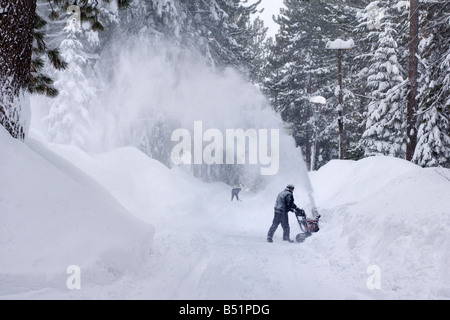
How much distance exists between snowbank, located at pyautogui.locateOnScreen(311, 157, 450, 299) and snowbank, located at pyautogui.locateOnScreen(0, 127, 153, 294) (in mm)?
3664

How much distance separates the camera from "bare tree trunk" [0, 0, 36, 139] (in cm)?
499

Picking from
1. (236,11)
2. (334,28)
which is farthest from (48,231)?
(334,28)

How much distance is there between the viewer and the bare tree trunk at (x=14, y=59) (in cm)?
499

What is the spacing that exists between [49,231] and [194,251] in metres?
3.34

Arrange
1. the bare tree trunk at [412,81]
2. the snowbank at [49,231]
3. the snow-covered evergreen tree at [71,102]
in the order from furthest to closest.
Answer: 1. the snow-covered evergreen tree at [71,102]
2. the bare tree trunk at [412,81]
3. the snowbank at [49,231]

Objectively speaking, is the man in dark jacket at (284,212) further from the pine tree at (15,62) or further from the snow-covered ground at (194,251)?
the pine tree at (15,62)

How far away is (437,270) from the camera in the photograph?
4.75 metres

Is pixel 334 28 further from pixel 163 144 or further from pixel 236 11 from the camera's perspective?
pixel 163 144

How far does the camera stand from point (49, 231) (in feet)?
14.8

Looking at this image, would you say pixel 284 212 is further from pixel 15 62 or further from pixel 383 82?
pixel 383 82

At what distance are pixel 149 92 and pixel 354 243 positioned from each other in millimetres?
16956

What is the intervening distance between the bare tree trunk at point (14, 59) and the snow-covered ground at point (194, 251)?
1.32ft

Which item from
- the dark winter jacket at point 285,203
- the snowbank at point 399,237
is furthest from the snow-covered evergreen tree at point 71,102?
the snowbank at point 399,237

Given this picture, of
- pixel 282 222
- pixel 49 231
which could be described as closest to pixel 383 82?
pixel 282 222
